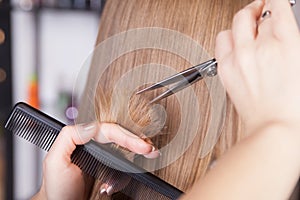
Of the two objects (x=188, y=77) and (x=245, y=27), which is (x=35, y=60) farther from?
(x=245, y=27)

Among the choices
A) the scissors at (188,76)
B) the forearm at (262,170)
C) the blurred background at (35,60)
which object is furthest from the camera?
the blurred background at (35,60)

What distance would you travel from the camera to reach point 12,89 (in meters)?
1.96

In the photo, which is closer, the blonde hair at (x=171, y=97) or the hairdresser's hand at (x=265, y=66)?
the hairdresser's hand at (x=265, y=66)

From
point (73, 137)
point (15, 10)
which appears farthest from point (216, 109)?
point (15, 10)

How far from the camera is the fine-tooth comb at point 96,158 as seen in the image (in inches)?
24.8

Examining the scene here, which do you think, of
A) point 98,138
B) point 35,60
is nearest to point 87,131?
point 98,138

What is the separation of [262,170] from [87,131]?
0.30m

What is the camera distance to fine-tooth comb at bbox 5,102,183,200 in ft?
2.07

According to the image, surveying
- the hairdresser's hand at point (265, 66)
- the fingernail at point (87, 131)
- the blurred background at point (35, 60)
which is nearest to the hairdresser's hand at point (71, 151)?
the fingernail at point (87, 131)

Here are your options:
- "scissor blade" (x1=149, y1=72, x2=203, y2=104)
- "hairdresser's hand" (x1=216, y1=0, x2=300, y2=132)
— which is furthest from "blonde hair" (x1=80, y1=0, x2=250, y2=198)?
"hairdresser's hand" (x1=216, y1=0, x2=300, y2=132)

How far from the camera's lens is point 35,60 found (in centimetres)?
199

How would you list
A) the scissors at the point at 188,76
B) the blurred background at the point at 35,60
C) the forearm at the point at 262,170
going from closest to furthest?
the forearm at the point at 262,170 → the scissors at the point at 188,76 → the blurred background at the point at 35,60

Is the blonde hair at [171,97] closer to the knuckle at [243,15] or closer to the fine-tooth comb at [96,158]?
the fine-tooth comb at [96,158]

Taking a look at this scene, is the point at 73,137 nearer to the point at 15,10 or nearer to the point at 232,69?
the point at 232,69
